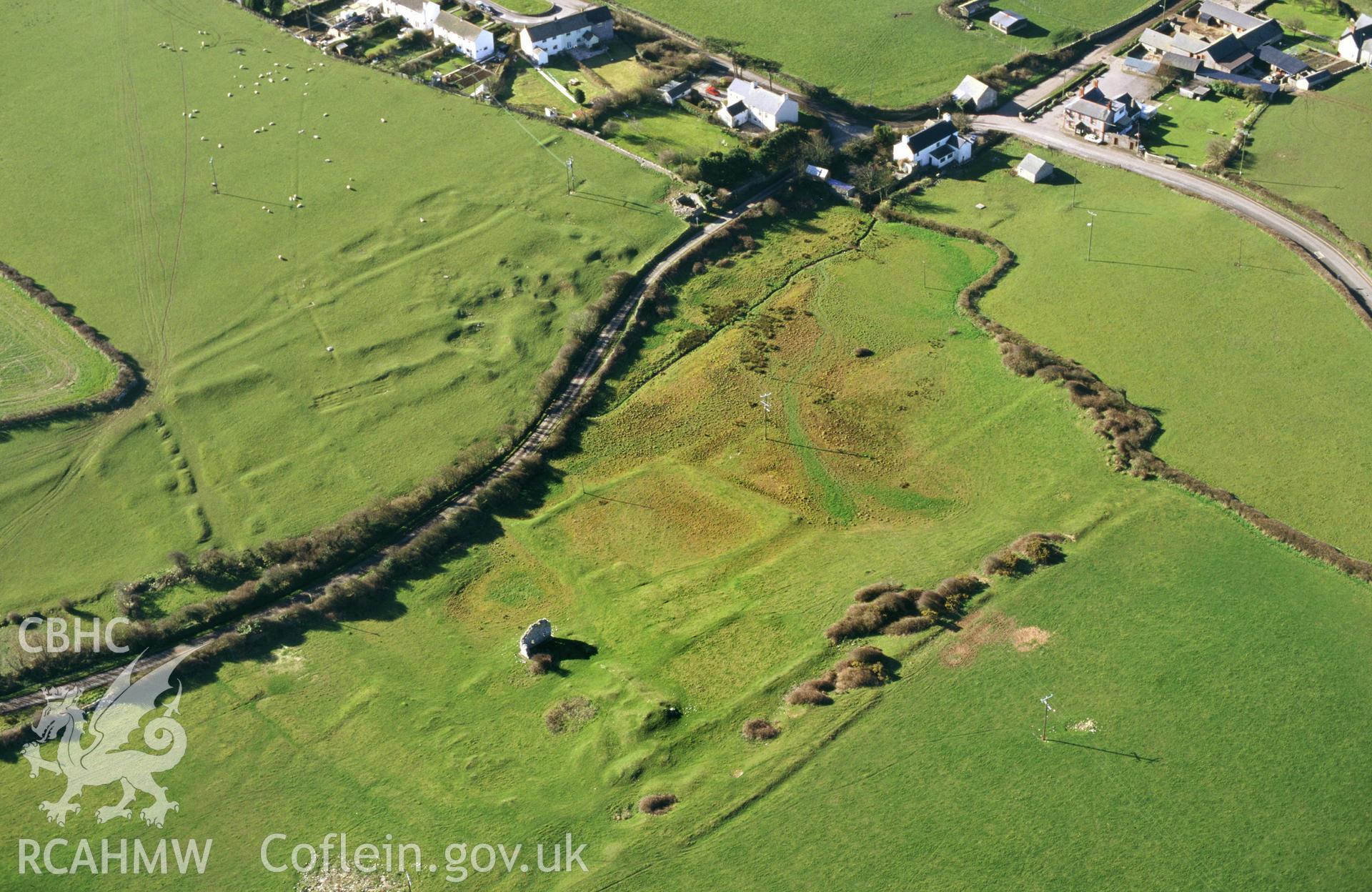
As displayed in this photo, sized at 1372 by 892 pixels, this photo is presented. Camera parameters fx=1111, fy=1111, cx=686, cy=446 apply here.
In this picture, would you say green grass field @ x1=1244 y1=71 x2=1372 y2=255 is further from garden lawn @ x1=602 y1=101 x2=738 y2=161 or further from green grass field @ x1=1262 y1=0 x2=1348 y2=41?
garden lawn @ x1=602 y1=101 x2=738 y2=161

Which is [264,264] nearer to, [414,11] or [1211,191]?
[414,11]

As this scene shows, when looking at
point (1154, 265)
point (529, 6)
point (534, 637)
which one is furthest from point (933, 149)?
point (534, 637)

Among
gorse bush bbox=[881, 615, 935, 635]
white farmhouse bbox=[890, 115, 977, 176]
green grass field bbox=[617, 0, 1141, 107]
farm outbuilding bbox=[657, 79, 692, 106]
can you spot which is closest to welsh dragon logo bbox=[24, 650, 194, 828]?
gorse bush bbox=[881, 615, 935, 635]

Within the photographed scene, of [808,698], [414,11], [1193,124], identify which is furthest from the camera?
[414,11]

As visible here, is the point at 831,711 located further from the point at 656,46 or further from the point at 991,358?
the point at 656,46

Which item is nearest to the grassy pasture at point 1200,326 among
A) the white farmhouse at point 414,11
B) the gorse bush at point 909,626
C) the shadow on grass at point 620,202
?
the gorse bush at point 909,626

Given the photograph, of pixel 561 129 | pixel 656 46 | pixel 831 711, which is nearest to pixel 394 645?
pixel 831 711
